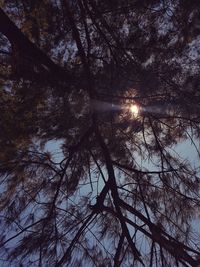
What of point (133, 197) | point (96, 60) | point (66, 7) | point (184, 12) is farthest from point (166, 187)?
point (66, 7)

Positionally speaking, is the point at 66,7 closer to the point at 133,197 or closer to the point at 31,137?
the point at 31,137

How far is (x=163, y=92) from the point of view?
8.43ft

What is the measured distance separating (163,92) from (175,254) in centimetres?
112

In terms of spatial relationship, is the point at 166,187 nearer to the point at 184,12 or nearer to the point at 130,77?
the point at 130,77

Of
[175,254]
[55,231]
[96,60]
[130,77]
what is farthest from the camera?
[96,60]

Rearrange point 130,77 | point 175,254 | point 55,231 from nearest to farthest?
point 175,254 → point 55,231 → point 130,77

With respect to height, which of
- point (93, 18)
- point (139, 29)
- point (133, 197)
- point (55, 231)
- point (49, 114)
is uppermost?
point (139, 29)

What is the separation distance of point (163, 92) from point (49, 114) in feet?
3.08

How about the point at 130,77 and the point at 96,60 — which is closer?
the point at 130,77

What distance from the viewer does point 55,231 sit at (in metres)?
2.34

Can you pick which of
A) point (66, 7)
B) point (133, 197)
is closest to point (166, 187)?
point (133, 197)

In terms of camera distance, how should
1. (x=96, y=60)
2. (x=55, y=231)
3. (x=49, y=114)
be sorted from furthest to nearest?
(x=49, y=114) → (x=96, y=60) → (x=55, y=231)

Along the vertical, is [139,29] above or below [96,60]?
above

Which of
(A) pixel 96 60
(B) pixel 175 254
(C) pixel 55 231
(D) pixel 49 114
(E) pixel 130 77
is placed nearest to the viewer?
(B) pixel 175 254
